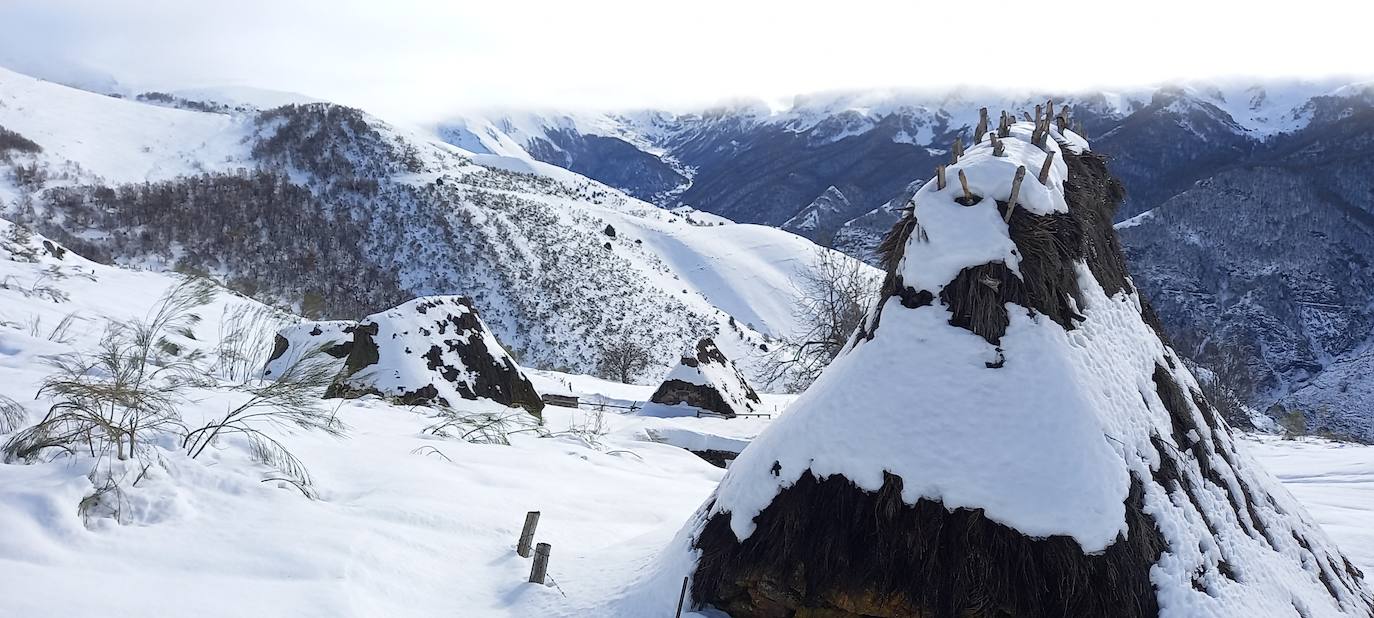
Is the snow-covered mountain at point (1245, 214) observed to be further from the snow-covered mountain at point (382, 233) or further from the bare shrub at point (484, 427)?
the snow-covered mountain at point (382, 233)

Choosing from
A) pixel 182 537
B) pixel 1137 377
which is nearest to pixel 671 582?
pixel 182 537

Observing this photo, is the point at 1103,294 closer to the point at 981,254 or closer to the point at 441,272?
the point at 981,254

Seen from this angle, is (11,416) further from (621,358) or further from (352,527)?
(621,358)

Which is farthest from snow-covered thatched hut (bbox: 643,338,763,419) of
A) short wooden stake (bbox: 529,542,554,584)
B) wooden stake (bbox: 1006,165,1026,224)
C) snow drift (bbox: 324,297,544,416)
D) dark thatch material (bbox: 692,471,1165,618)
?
wooden stake (bbox: 1006,165,1026,224)

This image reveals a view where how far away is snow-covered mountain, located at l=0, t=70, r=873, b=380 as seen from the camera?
47.1m

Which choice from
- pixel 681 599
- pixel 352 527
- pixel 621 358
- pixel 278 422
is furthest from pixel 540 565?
pixel 621 358

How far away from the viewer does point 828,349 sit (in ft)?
51.9

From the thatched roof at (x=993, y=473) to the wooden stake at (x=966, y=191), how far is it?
0.02 metres

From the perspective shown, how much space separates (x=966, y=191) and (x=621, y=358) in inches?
1248

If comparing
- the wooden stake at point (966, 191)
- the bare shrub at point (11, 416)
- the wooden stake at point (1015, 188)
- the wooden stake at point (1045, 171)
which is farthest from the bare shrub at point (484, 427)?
the wooden stake at point (1045, 171)

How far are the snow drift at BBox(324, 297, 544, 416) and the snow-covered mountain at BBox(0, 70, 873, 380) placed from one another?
2775 centimetres

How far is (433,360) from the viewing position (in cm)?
1012

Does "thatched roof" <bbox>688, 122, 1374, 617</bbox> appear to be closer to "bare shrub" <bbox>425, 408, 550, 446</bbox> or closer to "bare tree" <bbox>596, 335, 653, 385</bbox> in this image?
"bare shrub" <bbox>425, 408, 550, 446</bbox>

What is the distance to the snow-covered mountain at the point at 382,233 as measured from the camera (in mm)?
47062
